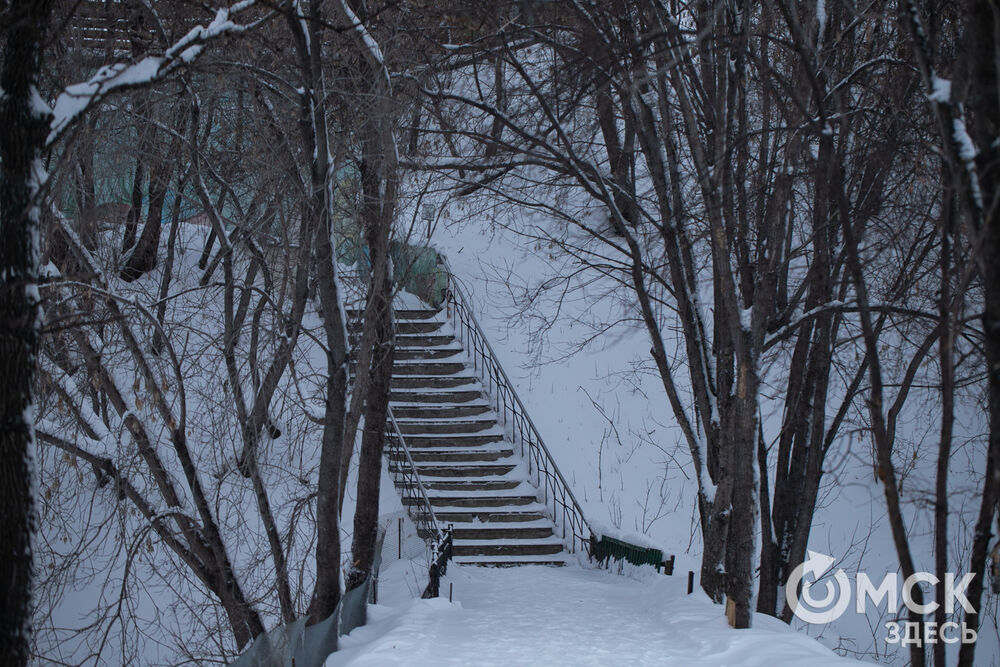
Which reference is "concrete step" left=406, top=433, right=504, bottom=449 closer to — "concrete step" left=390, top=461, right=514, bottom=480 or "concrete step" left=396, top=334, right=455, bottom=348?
"concrete step" left=390, top=461, right=514, bottom=480

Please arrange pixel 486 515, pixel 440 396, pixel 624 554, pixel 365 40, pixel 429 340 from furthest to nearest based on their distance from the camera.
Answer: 1. pixel 429 340
2. pixel 440 396
3. pixel 486 515
4. pixel 624 554
5. pixel 365 40

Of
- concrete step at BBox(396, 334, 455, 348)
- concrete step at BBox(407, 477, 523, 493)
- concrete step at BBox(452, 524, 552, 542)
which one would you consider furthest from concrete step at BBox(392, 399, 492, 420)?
→ concrete step at BBox(452, 524, 552, 542)

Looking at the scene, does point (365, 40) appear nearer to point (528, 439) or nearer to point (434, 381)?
point (528, 439)

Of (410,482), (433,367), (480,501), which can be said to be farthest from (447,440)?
(433,367)

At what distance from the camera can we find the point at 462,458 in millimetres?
13438

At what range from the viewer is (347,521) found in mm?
12586

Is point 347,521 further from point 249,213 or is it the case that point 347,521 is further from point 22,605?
point 22,605

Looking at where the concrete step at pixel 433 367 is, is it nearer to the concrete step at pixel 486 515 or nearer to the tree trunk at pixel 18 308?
the concrete step at pixel 486 515

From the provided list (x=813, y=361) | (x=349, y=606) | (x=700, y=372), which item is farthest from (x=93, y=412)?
(x=813, y=361)

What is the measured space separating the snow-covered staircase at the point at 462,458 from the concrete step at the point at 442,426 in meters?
0.02

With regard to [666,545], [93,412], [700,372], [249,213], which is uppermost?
[249,213]

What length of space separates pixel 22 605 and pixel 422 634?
3518 millimetres

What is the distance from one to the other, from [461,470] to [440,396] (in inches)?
68.7

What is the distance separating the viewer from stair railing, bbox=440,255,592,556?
12.5 metres
